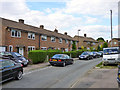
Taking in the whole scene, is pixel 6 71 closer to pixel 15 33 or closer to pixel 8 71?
pixel 8 71

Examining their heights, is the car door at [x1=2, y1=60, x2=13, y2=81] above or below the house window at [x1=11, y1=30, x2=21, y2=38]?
below

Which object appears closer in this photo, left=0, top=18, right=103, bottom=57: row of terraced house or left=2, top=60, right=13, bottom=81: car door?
left=2, top=60, right=13, bottom=81: car door

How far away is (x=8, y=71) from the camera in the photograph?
7855mm

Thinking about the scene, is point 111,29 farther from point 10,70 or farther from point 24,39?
point 10,70

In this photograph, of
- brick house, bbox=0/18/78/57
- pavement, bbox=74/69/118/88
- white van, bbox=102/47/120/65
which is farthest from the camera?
brick house, bbox=0/18/78/57

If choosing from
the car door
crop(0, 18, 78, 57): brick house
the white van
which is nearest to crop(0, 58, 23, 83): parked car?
the car door

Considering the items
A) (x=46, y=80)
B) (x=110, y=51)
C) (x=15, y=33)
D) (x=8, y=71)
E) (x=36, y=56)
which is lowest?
(x=46, y=80)

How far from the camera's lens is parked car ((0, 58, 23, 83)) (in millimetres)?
7432

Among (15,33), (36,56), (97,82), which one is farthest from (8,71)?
(15,33)

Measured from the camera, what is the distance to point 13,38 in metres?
22.1

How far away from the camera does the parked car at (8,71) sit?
7.43 metres

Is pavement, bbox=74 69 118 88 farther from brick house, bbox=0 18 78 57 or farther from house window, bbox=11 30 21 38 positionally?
house window, bbox=11 30 21 38

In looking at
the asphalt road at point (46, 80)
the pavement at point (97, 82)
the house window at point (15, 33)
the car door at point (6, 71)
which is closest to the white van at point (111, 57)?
the asphalt road at point (46, 80)

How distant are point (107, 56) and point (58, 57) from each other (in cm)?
519
